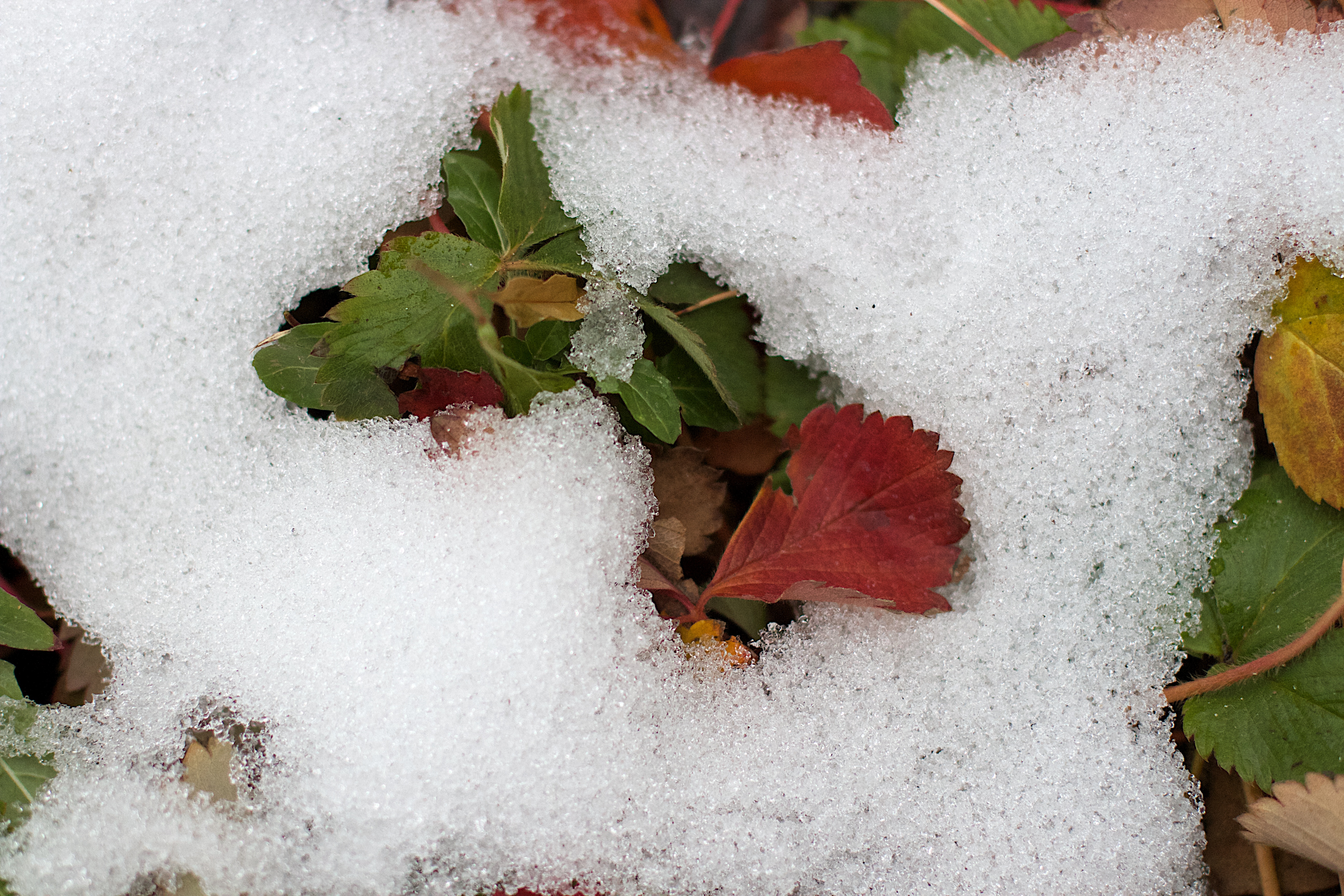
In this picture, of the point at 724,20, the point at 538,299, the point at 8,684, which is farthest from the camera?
the point at 724,20

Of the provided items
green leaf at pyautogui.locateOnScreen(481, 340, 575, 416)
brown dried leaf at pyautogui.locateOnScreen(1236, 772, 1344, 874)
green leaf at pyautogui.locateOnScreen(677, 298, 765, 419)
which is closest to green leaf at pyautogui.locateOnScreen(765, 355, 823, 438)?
green leaf at pyautogui.locateOnScreen(677, 298, 765, 419)

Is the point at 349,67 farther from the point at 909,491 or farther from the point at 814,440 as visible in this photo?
the point at 909,491

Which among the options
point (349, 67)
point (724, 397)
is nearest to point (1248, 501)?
point (724, 397)

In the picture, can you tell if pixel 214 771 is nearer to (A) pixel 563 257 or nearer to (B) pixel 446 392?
(B) pixel 446 392

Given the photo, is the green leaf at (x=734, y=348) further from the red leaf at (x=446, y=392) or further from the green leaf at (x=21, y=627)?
the green leaf at (x=21, y=627)

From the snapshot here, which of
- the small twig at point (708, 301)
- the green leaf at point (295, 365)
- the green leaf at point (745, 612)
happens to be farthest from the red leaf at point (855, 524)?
the green leaf at point (295, 365)

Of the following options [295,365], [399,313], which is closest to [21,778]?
[295,365]

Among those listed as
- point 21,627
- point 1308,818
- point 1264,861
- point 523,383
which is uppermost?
point 523,383

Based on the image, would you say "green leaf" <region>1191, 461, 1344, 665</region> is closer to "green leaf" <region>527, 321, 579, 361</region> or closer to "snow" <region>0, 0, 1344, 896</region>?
"snow" <region>0, 0, 1344, 896</region>
